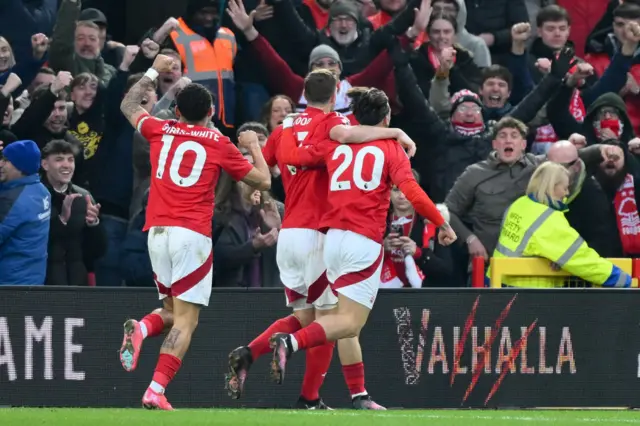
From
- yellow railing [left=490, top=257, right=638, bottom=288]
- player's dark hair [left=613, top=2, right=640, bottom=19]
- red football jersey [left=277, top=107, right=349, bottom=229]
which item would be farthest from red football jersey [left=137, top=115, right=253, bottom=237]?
player's dark hair [left=613, top=2, right=640, bottom=19]

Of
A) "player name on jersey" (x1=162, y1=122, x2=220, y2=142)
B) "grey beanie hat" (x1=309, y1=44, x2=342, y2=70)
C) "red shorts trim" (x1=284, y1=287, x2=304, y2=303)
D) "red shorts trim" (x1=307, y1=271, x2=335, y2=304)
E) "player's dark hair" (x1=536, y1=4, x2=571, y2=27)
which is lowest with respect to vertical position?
"red shorts trim" (x1=284, y1=287, x2=304, y2=303)

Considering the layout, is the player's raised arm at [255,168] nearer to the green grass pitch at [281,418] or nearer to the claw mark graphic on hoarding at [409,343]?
the green grass pitch at [281,418]

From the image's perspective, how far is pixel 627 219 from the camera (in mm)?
13961

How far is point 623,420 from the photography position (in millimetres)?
10094

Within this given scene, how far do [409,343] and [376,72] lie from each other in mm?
3814

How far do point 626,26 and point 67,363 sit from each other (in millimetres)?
6866

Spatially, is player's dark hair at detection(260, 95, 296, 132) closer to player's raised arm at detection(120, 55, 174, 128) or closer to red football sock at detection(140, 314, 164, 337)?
player's raised arm at detection(120, 55, 174, 128)

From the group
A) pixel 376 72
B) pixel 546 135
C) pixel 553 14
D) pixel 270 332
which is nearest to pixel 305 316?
pixel 270 332

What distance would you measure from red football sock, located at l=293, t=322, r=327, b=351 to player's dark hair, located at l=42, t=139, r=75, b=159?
138 inches

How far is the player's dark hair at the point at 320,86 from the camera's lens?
10406mm

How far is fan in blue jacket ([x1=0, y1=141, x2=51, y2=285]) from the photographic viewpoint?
11.8 m

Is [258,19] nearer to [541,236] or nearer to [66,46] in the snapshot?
[66,46]

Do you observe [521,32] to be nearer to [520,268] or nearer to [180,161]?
[520,268]

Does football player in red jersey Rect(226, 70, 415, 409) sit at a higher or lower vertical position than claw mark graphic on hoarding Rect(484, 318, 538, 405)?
higher
